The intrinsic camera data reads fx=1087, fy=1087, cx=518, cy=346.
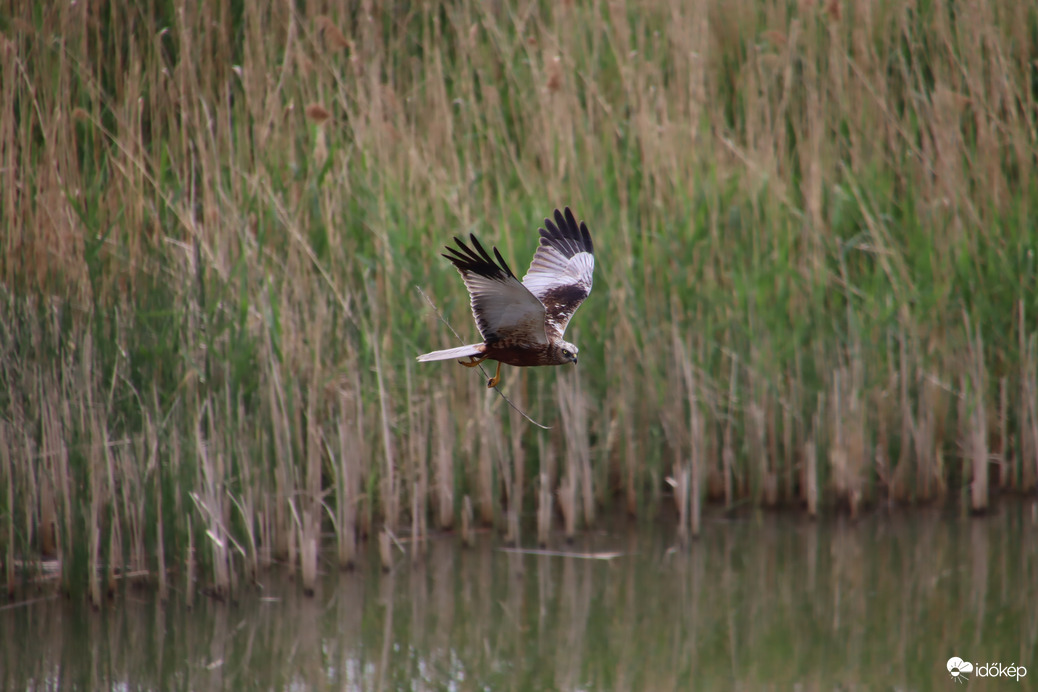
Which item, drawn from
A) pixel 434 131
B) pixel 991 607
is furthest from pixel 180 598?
pixel 991 607

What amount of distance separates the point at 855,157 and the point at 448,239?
2091 millimetres

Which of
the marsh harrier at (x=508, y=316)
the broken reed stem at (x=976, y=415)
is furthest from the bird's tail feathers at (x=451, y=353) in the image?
the broken reed stem at (x=976, y=415)

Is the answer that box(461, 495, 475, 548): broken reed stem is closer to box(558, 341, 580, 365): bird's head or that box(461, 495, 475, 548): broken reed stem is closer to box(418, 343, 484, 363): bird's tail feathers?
box(558, 341, 580, 365): bird's head

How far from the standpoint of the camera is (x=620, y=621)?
4520mm

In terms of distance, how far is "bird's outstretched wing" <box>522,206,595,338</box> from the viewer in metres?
3.59

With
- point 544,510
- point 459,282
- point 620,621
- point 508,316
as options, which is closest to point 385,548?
point 544,510

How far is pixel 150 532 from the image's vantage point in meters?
4.14

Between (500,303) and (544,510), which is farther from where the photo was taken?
(544,510)

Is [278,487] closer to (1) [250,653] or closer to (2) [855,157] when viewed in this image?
(1) [250,653]

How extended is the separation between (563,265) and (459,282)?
1014 mm

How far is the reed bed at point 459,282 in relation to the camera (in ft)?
13.6

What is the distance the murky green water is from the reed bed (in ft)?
0.54

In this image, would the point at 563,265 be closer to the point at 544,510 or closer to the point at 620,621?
the point at 544,510

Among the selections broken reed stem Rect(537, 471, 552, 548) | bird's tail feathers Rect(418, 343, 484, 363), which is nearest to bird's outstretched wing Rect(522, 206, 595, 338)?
bird's tail feathers Rect(418, 343, 484, 363)
